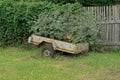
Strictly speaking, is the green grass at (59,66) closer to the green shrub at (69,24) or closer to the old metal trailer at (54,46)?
the old metal trailer at (54,46)

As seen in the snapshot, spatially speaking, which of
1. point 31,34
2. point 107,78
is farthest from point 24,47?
point 107,78

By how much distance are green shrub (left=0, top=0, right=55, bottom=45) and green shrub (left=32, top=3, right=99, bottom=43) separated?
510 millimetres

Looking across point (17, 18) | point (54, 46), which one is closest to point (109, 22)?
point (54, 46)

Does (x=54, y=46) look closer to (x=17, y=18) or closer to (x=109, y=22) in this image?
(x=17, y=18)

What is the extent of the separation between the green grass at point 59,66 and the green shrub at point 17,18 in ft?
2.39

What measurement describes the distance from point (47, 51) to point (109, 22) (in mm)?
2562

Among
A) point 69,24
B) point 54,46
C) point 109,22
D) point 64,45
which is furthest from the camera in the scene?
point 109,22

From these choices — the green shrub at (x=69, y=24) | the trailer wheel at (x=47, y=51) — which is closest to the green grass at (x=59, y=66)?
the trailer wheel at (x=47, y=51)

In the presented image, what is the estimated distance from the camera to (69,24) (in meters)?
11.3

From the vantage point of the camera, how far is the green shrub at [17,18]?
481 inches

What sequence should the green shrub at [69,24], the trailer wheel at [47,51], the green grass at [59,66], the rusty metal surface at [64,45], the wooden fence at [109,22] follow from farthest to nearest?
the wooden fence at [109,22] < the green shrub at [69,24] < the trailer wheel at [47,51] < the rusty metal surface at [64,45] < the green grass at [59,66]

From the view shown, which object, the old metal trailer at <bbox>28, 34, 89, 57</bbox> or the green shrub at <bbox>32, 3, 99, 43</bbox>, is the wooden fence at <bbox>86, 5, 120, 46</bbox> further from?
the old metal trailer at <bbox>28, 34, 89, 57</bbox>

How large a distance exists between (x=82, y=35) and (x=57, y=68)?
1879 mm

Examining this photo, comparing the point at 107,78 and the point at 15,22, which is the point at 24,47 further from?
the point at 107,78
